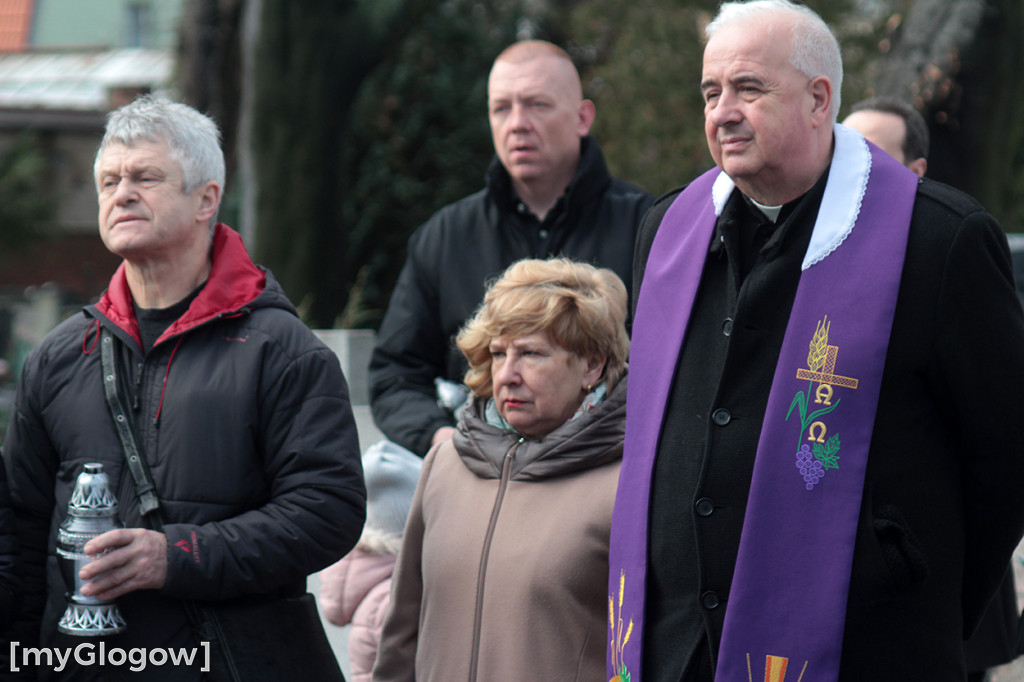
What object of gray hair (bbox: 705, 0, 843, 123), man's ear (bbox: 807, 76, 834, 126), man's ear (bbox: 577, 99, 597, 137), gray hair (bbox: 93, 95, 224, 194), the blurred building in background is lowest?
the blurred building in background

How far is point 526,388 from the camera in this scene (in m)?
2.98

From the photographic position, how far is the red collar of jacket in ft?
9.30

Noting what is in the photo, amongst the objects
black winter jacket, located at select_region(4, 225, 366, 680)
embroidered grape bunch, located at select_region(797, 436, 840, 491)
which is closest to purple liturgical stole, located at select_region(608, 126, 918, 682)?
embroidered grape bunch, located at select_region(797, 436, 840, 491)

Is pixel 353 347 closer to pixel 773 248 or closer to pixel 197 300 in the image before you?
pixel 197 300

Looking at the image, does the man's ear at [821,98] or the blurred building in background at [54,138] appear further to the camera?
the blurred building in background at [54,138]

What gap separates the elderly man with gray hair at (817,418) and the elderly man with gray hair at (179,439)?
74 cm

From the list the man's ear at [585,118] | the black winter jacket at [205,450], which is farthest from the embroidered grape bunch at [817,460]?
the man's ear at [585,118]

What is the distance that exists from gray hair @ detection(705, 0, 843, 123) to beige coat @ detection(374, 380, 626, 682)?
2.95 feet

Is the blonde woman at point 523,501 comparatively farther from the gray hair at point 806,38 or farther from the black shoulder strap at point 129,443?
the gray hair at point 806,38

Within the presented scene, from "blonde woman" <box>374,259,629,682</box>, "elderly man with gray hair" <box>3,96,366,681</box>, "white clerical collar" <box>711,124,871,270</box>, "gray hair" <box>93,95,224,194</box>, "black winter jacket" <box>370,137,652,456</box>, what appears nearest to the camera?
"white clerical collar" <box>711,124,871,270</box>

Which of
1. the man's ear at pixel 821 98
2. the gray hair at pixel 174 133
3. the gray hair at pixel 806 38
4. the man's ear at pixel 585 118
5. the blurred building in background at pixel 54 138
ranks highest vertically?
the gray hair at pixel 806 38

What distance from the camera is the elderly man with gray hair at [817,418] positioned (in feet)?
7.59

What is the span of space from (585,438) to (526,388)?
0.19m

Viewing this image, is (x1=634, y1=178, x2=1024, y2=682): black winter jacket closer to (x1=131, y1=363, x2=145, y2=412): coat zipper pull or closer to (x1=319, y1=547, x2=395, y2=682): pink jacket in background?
(x1=131, y1=363, x2=145, y2=412): coat zipper pull
